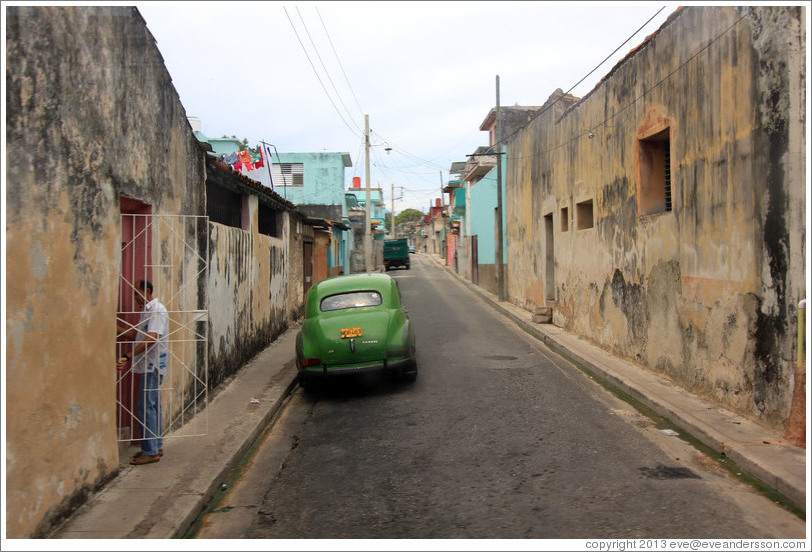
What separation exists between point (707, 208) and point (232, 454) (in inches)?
246

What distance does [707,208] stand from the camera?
7.84m

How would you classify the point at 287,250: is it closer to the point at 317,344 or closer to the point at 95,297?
the point at 317,344

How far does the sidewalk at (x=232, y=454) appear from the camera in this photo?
455cm

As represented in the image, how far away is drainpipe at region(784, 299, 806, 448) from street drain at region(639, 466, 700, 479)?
1.14 m

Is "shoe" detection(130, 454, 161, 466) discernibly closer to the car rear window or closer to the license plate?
the license plate

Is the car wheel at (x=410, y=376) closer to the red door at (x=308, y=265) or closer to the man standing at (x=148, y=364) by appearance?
the man standing at (x=148, y=364)

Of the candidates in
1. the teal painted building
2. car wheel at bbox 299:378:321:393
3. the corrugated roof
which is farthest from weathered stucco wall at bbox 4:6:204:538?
the teal painted building

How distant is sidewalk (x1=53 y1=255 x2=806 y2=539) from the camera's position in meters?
4.55

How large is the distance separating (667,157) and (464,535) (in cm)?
762

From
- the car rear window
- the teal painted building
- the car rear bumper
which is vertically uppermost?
the teal painted building

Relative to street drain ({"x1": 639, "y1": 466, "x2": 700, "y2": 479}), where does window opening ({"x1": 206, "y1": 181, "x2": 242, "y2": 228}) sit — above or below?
above

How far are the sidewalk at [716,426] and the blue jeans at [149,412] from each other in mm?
5293

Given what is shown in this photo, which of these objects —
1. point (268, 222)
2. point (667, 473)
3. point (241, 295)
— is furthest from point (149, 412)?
point (268, 222)

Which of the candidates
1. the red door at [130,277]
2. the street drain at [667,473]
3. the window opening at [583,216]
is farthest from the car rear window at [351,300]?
the window opening at [583,216]
